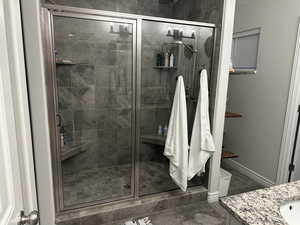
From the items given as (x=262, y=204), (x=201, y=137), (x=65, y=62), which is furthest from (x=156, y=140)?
(x=262, y=204)

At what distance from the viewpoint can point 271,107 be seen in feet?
8.02

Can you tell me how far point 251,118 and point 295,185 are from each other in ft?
6.08

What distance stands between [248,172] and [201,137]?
1365 mm

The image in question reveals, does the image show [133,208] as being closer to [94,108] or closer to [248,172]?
[94,108]

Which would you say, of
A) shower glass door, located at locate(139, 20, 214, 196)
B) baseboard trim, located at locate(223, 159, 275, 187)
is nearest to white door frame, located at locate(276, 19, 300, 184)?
baseboard trim, located at locate(223, 159, 275, 187)

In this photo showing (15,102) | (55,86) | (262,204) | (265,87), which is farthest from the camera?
(265,87)

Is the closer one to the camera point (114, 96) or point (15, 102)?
point (15, 102)

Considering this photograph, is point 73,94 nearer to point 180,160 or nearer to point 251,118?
point 180,160

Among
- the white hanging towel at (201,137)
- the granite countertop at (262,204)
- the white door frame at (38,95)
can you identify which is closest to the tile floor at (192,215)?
the white hanging towel at (201,137)

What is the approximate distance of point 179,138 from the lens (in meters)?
1.97

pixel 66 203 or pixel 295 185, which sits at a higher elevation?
pixel 295 185

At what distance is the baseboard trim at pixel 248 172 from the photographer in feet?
8.27

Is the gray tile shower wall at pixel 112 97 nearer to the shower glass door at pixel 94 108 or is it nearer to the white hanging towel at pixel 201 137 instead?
the shower glass door at pixel 94 108

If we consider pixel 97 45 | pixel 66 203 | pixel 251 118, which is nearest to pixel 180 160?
pixel 66 203
